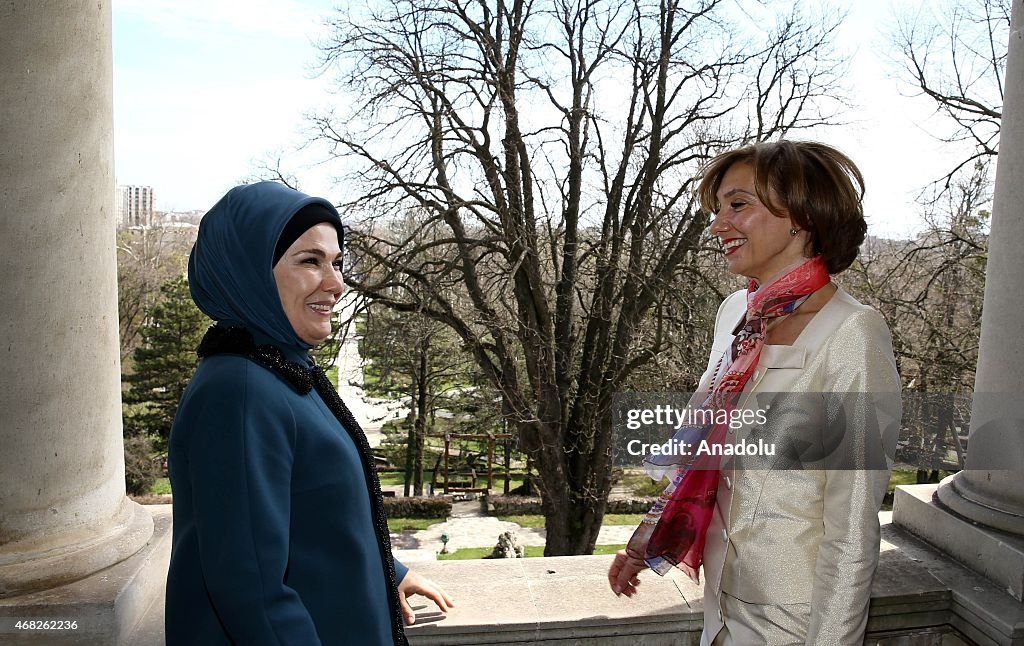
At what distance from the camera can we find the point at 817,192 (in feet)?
6.84

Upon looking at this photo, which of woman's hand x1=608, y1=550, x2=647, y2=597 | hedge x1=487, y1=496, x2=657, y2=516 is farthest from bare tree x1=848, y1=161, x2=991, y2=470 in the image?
hedge x1=487, y1=496, x2=657, y2=516

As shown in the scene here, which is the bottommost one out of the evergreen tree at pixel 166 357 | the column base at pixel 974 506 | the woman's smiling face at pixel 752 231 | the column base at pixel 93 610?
the evergreen tree at pixel 166 357

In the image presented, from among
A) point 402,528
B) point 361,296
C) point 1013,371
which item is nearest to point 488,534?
point 402,528

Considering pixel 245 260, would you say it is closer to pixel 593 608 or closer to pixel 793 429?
pixel 793 429

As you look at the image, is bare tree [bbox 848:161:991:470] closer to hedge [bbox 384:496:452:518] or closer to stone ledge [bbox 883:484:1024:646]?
stone ledge [bbox 883:484:1024:646]

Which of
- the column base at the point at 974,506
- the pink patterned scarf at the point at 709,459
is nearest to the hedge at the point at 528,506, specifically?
the column base at the point at 974,506

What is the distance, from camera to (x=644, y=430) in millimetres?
4637

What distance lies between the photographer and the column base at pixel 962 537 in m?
2.98

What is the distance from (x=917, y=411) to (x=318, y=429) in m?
9.53

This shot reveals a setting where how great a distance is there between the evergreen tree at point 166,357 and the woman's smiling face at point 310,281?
23328mm

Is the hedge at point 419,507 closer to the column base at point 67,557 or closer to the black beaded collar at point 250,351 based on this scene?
the column base at point 67,557

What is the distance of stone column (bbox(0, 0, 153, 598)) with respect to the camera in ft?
8.82

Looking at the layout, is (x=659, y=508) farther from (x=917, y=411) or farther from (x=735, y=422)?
(x=917, y=411)

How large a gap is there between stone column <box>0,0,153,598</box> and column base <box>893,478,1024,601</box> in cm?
332
